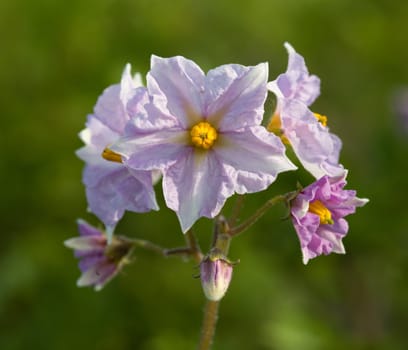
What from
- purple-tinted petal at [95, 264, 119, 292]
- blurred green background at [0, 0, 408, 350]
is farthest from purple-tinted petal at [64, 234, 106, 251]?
blurred green background at [0, 0, 408, 350]

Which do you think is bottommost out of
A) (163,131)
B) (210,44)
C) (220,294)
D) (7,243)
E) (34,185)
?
(7,243)

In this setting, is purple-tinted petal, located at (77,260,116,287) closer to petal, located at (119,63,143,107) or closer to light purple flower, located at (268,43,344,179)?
petal, located at (119,63,143,107)

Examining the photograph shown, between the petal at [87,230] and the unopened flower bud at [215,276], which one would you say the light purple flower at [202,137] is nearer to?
the unopened flower bud at [215,276]

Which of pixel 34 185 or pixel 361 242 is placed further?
pixel 34 185

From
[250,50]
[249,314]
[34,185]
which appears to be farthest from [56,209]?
[250,50]

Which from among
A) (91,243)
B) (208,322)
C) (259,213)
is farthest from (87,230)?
(259,213)

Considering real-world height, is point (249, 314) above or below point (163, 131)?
below

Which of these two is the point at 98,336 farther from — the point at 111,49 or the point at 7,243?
the point at 111,49
